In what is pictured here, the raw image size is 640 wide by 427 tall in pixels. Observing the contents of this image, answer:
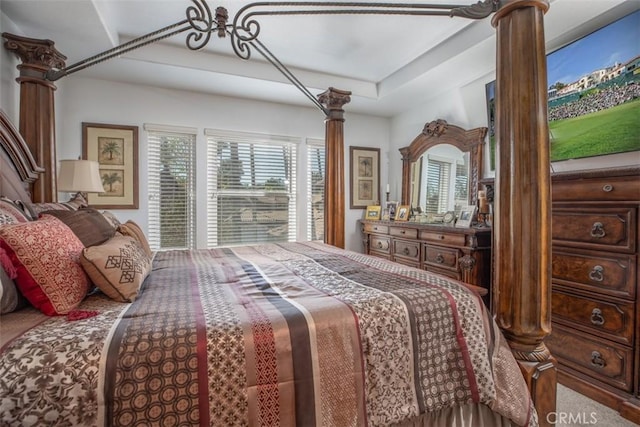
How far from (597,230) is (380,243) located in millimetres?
2243

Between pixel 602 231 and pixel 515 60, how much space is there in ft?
4.30

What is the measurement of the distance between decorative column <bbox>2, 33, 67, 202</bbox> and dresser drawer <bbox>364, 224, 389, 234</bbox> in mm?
3160

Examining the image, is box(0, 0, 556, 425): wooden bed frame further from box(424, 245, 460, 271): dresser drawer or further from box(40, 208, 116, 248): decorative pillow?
box(40, 208, 116, 248): decorative pillow

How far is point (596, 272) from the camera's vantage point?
191 centimetres

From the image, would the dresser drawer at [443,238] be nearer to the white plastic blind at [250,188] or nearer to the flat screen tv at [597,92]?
the flat screen tv at [597,92]

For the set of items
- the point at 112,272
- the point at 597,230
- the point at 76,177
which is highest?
the point at 76,177

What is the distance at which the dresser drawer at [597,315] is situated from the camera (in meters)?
1.78

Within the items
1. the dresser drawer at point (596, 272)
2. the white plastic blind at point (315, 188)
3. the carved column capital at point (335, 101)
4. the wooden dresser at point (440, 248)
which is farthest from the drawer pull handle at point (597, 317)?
the white plastic blind at point (315, 188)

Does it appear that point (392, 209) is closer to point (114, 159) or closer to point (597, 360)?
point (597, 360)

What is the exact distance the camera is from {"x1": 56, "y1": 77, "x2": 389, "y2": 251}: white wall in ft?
10.3

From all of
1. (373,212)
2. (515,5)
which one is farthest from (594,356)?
(373,212)

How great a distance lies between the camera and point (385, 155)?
458 centimetres

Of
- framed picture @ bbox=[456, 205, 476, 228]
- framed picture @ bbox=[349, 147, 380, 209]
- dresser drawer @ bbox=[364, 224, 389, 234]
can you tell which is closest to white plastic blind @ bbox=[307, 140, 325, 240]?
framed picture @ bbox=[349, 147, 380, 209]

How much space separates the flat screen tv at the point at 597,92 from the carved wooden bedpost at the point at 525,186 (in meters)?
1.28
